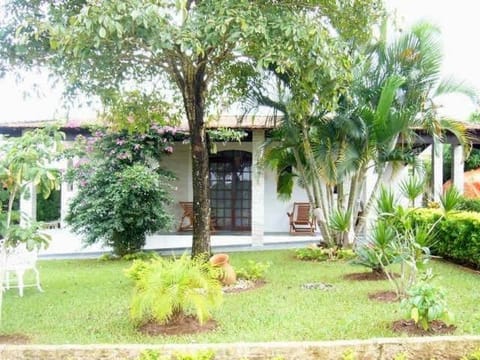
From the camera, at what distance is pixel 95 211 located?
34.4ft

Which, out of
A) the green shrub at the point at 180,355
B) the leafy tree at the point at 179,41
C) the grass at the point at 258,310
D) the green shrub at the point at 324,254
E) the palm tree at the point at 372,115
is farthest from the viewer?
the green shrub at the point at 324,254

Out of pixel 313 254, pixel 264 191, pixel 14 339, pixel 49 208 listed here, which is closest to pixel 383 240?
pixel 313 254

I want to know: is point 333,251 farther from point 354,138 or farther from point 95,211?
point 95,211

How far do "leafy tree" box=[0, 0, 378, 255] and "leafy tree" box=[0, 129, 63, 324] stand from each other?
5.47 ft

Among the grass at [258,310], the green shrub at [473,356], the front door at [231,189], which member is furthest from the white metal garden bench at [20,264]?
the front door at [231,189]

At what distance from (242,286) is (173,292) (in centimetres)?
277

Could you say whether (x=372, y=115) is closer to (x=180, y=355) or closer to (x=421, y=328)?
(x=421, y=328)

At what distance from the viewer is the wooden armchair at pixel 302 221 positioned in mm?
14680

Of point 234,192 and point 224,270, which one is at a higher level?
point 234,192

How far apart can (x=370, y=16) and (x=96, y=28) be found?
4603 mm

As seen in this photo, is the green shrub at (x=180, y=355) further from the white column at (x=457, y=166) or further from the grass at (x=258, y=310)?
the white column at (x=457, y=166)

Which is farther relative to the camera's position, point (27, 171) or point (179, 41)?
point (179, 41)

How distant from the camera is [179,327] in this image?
5.17 m

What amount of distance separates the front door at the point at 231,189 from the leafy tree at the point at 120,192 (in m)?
4.11
